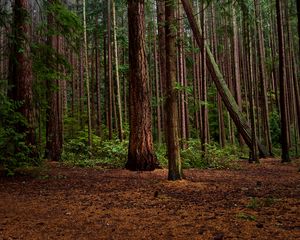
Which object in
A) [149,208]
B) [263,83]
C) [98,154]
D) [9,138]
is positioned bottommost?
[149,208]

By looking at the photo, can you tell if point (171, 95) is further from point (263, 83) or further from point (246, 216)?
point (263, 83)

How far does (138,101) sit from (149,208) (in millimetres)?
5610

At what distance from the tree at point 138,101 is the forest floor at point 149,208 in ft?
5.00

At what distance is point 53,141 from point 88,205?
32.9ft

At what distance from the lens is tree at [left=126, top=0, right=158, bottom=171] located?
10977 millimetres

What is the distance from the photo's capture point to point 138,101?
437 inches

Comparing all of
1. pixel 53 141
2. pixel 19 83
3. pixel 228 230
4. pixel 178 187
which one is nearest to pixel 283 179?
pixel 178 187

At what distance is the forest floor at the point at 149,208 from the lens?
445 cm

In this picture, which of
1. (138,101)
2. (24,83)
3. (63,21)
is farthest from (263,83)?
(24,83)

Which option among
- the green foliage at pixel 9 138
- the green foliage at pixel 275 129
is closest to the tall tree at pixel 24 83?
the green foliage at pixel 9 138

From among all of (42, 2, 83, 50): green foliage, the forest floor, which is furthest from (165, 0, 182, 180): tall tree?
(42, 2, 83, 50): green foliage

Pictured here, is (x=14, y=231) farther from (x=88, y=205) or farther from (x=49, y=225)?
(x=88, y=205)

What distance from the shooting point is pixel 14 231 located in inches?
184

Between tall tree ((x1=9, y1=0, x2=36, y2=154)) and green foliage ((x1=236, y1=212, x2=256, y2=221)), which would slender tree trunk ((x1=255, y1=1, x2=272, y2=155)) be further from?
green foliage ((x1=236, y1=212, x2=256, y2=221))
